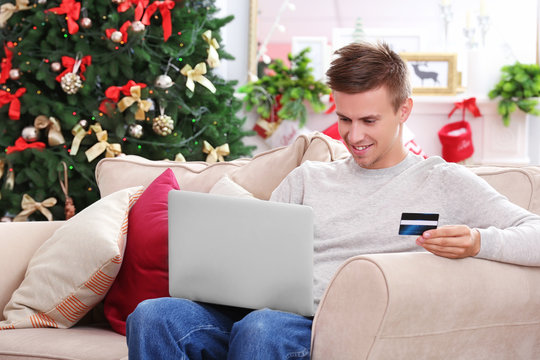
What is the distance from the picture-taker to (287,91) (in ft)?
11.8

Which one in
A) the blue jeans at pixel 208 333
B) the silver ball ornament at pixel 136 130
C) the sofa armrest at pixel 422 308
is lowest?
the blue jeans at pixel 208 333

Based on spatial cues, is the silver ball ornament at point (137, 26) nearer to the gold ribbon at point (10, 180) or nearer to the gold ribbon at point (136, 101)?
the gold ribbon at point (136, 101)

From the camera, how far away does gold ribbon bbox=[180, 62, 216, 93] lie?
3182mm

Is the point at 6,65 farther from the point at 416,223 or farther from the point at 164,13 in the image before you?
the point at 416,223

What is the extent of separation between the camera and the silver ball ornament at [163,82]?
313 centimetres

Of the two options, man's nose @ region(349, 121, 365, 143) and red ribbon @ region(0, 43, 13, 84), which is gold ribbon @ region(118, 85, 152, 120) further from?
man's nose @ region(349, 121, 365, 143)

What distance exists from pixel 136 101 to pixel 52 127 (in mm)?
392

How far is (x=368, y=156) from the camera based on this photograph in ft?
5.22

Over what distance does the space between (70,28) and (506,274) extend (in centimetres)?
232

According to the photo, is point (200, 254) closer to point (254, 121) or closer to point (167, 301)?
point (167, 301)

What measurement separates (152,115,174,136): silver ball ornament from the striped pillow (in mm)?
1319

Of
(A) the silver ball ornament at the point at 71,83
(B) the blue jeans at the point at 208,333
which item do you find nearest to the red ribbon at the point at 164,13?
(A) the silver ball ornament at the point at 71,83

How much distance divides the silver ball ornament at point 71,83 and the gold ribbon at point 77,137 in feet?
0.53

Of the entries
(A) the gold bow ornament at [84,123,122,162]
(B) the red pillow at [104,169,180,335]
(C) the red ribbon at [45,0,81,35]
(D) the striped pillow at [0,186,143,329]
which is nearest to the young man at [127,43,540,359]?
(B) the red pillow at [104,169,180,335]
